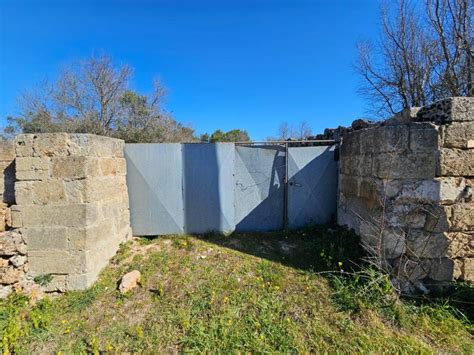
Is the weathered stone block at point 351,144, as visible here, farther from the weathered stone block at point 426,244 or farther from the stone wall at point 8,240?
the stone wall at point 8,240

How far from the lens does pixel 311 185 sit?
436cm

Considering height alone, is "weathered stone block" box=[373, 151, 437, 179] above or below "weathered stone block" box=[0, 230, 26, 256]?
above

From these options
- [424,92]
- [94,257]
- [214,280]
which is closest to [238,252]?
[214,280]

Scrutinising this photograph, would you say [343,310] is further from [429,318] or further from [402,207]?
[402,207]

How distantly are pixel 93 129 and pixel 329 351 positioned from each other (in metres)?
12.5

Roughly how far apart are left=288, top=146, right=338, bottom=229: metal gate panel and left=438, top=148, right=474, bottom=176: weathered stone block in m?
1.80

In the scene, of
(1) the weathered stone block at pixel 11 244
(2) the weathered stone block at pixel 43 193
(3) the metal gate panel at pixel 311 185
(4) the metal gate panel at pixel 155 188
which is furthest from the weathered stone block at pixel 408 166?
(1) the weathered stone block at pixel 11 244

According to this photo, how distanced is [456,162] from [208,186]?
342cm

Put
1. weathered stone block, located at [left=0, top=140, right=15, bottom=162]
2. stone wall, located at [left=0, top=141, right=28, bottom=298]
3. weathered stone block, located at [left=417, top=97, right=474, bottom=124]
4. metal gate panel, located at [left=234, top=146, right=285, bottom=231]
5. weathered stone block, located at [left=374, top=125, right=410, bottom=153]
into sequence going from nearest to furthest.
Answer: weathered stone block, located at [left=417, top=97, right=474, bottom=124], weathered stone block, located at [left=374, top=125, right=410, bottom=153], stone wall, located at [left=0, top=141, right=28, bottom=298], weathered stone block, located at [left=0, top=140, right=15, bottom=162], metal gate panel, located at [left=234, top=146, right=285, bottom=231]

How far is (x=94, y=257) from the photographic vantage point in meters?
3.11

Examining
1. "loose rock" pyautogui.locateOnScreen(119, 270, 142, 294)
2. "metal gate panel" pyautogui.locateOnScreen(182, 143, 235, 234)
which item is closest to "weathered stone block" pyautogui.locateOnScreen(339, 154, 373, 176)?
"metal gate panel" pyautogui.locateOnScreen(182, 143, 235, 234)

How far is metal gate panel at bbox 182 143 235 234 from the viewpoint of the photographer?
4164 mm

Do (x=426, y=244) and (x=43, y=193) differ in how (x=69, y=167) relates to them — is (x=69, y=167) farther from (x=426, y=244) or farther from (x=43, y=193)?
(x=426, y=244)

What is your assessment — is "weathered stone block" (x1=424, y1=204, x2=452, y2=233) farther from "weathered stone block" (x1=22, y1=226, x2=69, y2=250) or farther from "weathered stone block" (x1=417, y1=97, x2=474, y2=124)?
"weathered stone block" (x1=22, y1=226, x2=69, y2=250)
